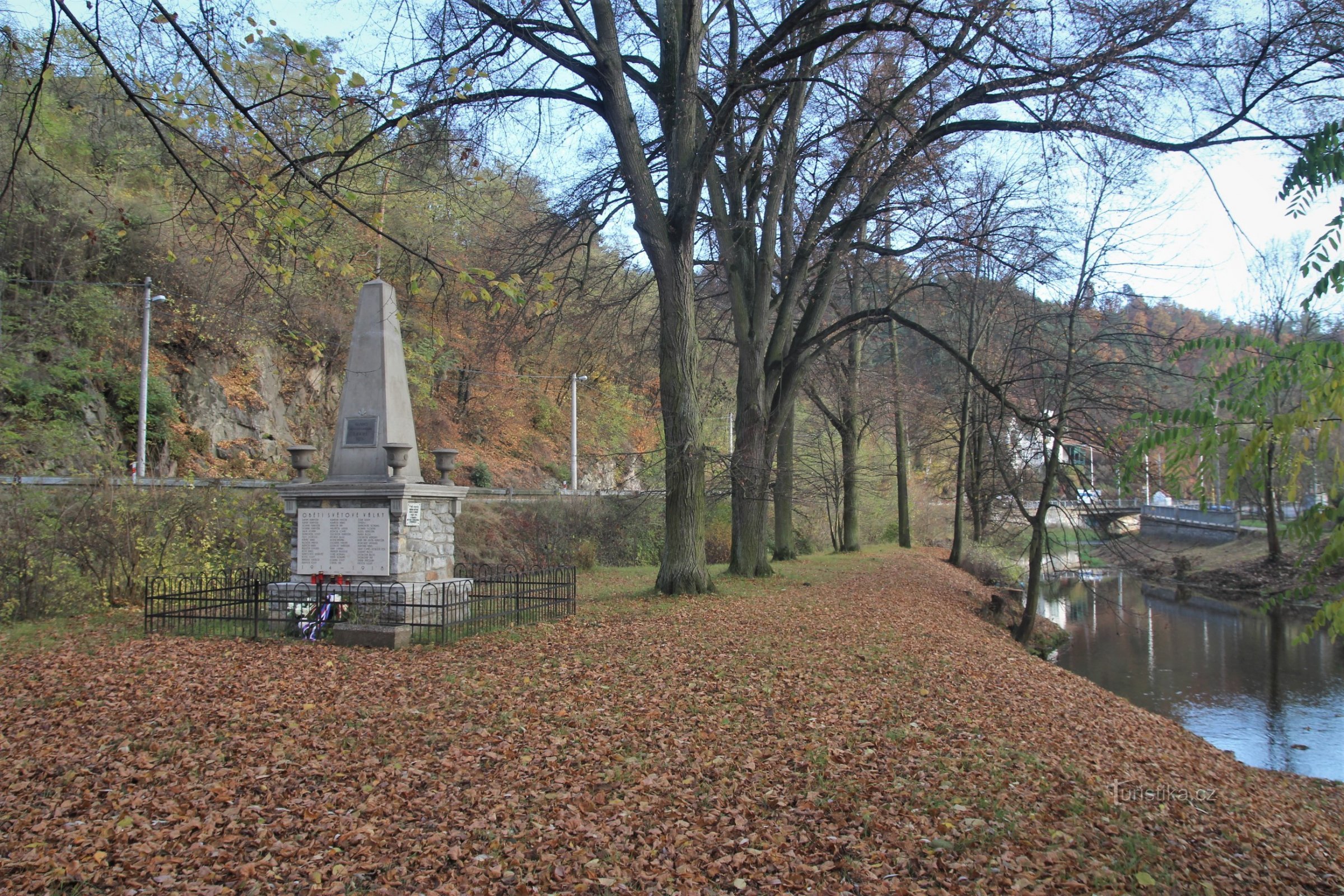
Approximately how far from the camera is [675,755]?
5.26 meters

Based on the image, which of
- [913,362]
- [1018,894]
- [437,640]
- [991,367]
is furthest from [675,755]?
[913,362]

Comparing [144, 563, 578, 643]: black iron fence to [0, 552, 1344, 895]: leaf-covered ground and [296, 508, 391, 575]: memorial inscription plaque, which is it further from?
[0, 552, 1344, 895]: leaf-covered ground

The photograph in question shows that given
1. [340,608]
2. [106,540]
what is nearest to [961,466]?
[340,608]

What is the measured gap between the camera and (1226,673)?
1449cm

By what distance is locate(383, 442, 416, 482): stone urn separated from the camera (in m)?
10.0

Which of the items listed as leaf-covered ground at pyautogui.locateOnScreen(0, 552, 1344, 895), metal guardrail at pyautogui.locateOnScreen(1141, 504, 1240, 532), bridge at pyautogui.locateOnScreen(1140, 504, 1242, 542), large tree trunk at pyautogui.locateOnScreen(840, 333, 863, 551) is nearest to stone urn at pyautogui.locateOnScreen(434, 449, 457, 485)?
leaf-covered ground at pyautogui.locateOnScreen(0, 552, 1344, 895)

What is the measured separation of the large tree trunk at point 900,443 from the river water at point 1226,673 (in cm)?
509

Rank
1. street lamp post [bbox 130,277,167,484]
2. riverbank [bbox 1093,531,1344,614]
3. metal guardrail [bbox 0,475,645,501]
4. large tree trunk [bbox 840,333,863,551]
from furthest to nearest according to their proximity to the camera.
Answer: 1. riverbank [bbox 1093,531,1344,614]
2. large tree trunk [bbox 840,333,863,551]
3. street lamp post [bbox 130,277,167,484]
4. metal guardrail [bbox 0,475,645,501]

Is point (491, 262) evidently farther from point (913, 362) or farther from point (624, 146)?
point (913, 362)

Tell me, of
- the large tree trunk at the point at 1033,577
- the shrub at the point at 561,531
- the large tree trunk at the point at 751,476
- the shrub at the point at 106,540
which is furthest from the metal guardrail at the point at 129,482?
the large tree trunk at the point at 1033,577

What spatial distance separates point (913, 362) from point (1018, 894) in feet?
76.1

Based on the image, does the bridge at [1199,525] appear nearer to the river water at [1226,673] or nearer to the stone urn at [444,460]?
the river water at [1226,673]

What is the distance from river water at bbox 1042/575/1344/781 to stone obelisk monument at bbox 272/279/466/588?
935cm

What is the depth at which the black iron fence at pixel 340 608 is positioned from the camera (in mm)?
9500
